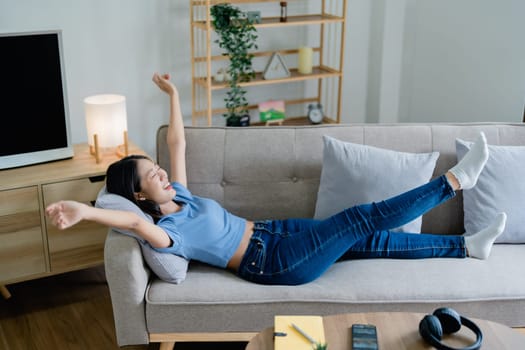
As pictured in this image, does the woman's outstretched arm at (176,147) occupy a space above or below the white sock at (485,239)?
above

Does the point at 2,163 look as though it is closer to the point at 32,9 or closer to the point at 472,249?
the point at 32,9

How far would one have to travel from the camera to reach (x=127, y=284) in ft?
6.91

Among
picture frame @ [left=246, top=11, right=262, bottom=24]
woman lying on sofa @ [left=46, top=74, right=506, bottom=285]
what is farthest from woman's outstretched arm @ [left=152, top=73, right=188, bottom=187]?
picture frame @ [left=246, top=11, right=262, bottom=24]

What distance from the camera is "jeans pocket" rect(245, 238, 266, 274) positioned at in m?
2.23

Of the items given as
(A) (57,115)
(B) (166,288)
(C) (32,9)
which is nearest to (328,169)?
(B) (166,288)

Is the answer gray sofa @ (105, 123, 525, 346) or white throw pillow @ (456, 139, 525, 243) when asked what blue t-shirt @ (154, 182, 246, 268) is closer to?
gray sofa @ (105, 123, 525, 346)

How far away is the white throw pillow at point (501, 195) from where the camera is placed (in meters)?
2.48

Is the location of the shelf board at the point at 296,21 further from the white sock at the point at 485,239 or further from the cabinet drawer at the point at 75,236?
the white sock at the point at 485,239

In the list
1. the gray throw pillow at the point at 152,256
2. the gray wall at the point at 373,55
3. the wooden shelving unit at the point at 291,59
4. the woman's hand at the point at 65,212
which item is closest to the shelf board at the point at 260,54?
the wooden shelving unit at the point at 291,59

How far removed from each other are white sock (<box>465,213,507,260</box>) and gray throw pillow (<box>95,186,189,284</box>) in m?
1.06

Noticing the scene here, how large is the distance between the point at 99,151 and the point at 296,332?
4.76ft

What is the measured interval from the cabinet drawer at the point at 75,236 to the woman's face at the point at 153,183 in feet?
1.95

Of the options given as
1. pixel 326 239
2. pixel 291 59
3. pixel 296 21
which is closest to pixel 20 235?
pixel 326 239

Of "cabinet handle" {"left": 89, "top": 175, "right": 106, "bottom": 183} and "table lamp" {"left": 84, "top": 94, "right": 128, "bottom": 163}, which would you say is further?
"table lamp" {"left": 84, "top": 94, "right": 128, "bottom": 163}
